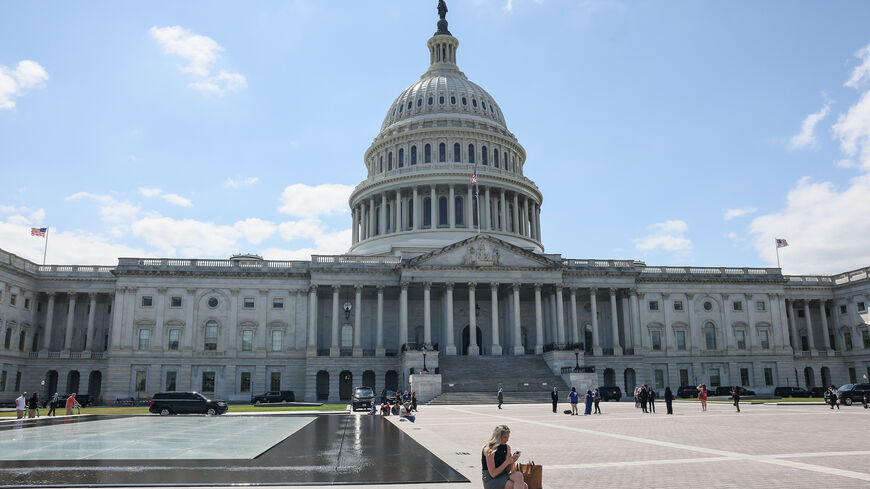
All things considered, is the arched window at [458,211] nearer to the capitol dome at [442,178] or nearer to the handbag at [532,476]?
the capitol dome at [442,178]

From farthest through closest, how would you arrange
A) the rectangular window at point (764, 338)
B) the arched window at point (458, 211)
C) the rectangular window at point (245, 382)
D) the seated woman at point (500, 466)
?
the arched window at point (458, 211) < the rectangular window at point (764, 338) < the rectangular window at point (245, 382) < the seated woman at point (500, 466)

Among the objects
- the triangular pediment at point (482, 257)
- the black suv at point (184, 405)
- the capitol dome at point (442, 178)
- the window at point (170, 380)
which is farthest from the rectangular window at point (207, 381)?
the black suv at point (184, 405)

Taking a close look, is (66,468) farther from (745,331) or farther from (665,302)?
(745,331)

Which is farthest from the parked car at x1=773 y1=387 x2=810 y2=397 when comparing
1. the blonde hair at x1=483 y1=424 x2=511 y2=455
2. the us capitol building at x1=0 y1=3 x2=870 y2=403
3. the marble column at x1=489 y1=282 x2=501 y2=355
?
the blonde hair at x1=483 y1=424 x2=511 y2=455

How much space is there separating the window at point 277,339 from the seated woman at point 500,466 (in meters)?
68.4

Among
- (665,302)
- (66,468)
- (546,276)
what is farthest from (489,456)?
(665,302)

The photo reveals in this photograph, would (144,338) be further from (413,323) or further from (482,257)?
(482,257)

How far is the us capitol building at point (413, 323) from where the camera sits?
72.9m

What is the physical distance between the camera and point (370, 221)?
9950 centimetres

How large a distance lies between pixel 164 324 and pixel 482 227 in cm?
4207

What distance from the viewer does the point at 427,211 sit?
9581cm

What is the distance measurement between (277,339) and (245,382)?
18.7ft

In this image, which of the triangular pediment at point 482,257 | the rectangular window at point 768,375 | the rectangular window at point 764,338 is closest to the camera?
the triangular pediment at point 482,257

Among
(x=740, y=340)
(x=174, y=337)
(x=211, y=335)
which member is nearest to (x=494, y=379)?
(x=211, y=335)
